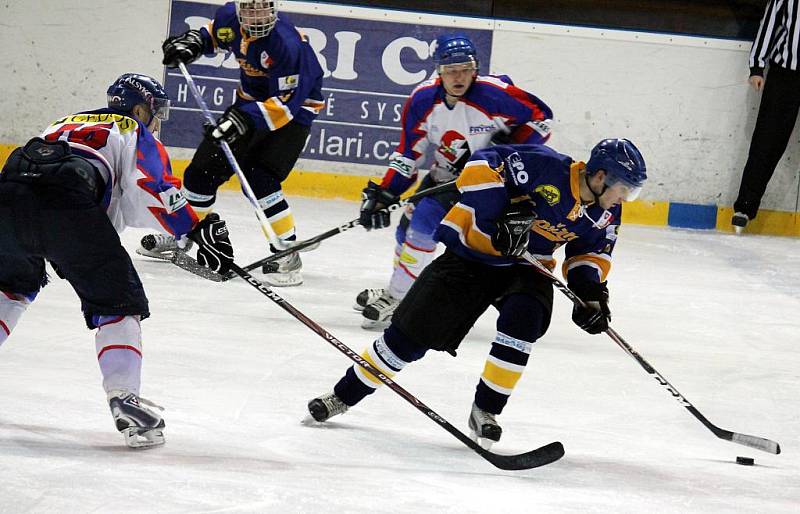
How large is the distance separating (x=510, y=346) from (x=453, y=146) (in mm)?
1638

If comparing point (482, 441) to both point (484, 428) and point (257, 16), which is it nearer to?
point (484, 428)

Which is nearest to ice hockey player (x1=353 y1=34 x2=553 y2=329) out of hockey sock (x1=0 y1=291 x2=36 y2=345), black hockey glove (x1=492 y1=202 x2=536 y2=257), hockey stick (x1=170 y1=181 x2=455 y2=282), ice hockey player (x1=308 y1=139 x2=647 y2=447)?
hockey stick (x1=170 y1=181 x2=455 y2=282)

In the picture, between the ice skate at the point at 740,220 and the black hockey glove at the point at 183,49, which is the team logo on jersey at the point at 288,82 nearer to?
the black hockey glove at the point at 183,49

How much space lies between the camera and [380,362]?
3.15m

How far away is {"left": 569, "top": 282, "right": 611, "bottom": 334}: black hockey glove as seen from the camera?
322 cm

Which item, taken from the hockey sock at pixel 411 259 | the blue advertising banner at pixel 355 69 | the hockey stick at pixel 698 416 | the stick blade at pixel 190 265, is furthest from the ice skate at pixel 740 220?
the stick blade at pixel 190 265

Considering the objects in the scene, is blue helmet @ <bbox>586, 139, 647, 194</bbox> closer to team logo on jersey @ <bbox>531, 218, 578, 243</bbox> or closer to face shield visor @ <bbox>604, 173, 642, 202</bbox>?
face shield visor @ <bbox>604, 173, 642, 202</bbox>

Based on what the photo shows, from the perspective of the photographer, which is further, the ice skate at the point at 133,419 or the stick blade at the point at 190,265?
the stick blade at the point at 190,265

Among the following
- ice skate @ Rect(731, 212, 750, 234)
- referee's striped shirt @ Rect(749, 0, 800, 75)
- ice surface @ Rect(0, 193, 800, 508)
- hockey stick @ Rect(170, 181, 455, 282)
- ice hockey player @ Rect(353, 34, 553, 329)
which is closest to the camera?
ice surface @ Rect(0, 193, 800, 508)

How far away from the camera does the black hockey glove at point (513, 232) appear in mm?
3033

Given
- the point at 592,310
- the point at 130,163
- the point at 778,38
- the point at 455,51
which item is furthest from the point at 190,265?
the point at 778,38

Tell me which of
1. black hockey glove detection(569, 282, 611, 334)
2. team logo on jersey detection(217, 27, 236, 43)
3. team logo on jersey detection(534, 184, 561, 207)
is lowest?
black hockey glove detection(569, 282, 611, 334)

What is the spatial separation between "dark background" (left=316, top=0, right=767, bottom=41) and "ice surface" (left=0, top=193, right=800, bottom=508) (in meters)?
2.23

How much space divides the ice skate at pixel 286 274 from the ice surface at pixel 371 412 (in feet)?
0.26
